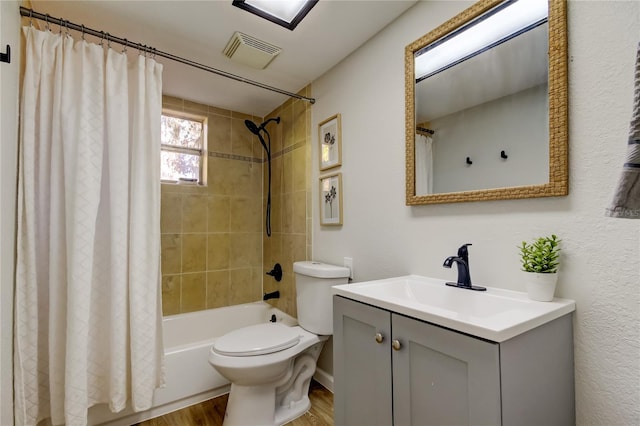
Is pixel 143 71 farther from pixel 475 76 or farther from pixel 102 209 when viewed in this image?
pixel 475 76

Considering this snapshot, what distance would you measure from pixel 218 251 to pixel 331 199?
1.26 m

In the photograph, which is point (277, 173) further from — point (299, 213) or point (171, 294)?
point (171, 294)

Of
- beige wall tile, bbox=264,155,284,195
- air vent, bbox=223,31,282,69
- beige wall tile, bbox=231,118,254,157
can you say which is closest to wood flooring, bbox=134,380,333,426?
beige wall tile, bbox=264,155,284,195

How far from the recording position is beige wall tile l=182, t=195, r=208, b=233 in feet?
8.13

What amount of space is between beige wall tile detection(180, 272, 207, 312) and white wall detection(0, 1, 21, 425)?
1.25 m

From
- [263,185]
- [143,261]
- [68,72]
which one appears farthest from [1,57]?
[263,185]

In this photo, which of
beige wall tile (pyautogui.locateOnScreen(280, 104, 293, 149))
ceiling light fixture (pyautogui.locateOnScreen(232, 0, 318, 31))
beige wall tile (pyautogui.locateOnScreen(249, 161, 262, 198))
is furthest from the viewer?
beige wall tile (pyautogui.locateOnScreen(249, 161, 262, 198))

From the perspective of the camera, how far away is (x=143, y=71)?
5.12 ft

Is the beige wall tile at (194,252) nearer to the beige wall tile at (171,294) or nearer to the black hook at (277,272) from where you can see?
the beige wall tile at (171,294)

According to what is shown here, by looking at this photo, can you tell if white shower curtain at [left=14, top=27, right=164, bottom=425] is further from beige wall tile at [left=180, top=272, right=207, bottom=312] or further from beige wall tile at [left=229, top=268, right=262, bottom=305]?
beige wall tile at [left=229, top=268, right=262, bottom=305]

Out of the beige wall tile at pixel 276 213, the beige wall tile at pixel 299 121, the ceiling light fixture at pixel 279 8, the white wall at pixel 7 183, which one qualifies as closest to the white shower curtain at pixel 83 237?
the white wall at pixel 7 183

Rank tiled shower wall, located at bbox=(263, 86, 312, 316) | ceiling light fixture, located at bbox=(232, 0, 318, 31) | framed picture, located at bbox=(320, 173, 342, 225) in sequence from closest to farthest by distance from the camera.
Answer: ceiling light fixture, located at bbox=(232, 0, 318, 31), framed picture, located at bbox=(320, 173, 342, 225), tiled shower wall, located at bbox=(263, 86, 312, 316)

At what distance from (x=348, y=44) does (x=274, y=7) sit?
1.63 ft

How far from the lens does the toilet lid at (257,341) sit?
1.54 meters
